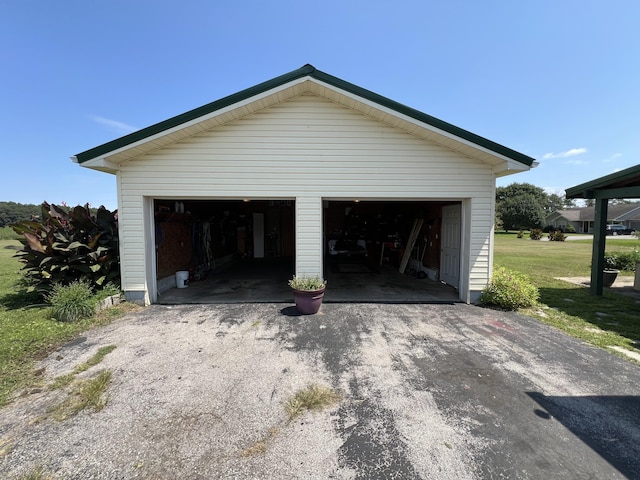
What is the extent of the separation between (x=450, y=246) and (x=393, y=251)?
146 inches

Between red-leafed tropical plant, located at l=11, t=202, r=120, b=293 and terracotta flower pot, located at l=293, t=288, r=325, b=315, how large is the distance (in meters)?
4.17

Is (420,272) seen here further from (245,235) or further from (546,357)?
(245,235)

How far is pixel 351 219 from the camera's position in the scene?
14.4 meters

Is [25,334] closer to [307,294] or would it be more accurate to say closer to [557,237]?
[307,294]

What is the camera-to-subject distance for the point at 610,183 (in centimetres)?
696

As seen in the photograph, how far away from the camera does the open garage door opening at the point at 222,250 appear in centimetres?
718

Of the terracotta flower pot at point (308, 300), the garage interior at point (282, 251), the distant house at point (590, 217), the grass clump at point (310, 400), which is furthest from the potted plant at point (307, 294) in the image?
the distant house at point (590, 217)

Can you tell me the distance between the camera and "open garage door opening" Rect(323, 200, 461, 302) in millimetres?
7469

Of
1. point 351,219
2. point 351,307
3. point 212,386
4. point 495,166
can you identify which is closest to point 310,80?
point 495,166

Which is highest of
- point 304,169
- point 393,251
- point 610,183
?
point 304,169

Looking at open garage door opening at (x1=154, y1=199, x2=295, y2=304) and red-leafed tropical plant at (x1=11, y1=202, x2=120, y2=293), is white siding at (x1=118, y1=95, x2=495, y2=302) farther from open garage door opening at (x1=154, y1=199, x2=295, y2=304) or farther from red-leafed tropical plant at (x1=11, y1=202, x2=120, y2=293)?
open garage door opening at (x1=154, y1=199, x2=295, y2=304)

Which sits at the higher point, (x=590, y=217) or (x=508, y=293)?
(x=590, y=217)

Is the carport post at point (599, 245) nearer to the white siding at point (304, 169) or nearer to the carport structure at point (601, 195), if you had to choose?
the carport structure at point (601, 195)

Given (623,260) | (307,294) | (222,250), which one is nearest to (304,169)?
(307,294)
